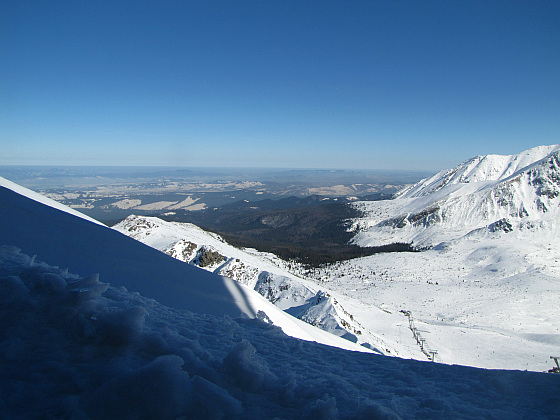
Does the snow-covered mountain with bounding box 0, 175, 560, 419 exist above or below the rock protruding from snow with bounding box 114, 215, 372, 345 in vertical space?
above

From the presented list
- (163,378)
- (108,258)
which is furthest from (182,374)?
(108,258)

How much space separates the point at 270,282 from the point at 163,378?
123 feet

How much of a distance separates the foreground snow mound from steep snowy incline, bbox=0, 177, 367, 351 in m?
2.08

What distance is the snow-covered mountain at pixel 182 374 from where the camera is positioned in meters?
1.66

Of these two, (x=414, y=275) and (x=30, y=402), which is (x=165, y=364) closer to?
(x=30, y=402)

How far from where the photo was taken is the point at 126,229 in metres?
53.7

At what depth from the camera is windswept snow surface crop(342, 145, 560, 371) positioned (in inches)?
1087

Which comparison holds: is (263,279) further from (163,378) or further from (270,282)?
(163,378)

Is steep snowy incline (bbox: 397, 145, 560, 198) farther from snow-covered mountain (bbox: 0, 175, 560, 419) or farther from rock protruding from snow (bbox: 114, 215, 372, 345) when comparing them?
snow-covered mountain (bbox: 0, 175, 560, 419)

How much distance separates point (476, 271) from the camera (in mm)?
61719

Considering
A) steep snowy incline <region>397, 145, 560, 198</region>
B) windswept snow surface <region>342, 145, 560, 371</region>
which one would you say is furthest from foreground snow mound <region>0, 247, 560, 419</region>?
steep snowy incline <region>397, 145, 560, 198</region>

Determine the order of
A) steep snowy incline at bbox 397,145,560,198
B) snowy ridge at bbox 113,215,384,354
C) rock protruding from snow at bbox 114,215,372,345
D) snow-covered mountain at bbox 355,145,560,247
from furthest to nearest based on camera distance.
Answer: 1. steep snowy incline at bbox 397,145,560,198
2. snow-covered mountain at bbox 355,145,560,247
3. rock protruding from snow at bbox 114,215,372,345
4. snowy ridge at bbox 113,215,384,354

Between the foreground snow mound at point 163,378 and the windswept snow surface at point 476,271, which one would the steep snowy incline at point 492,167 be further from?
the foreground snow mound at point 163,378

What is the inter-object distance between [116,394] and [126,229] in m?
60.1
